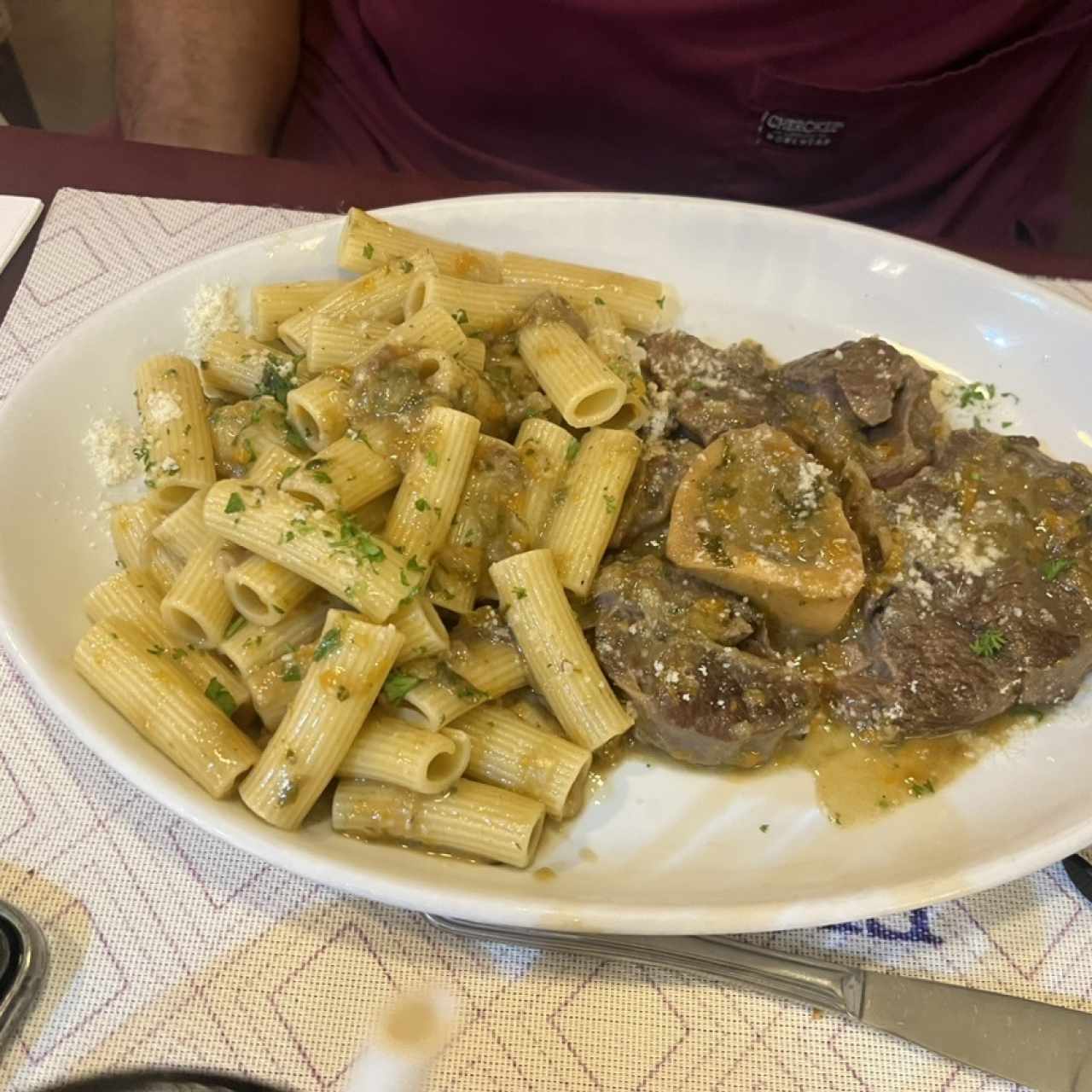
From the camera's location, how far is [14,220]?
2875 millimetres

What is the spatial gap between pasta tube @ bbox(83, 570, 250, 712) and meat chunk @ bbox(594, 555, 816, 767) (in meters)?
0.78

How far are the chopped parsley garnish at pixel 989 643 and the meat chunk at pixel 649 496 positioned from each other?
0.72 m

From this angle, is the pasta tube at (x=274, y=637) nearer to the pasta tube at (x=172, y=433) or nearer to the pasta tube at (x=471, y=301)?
the pasta tube at (x=172, y=433)

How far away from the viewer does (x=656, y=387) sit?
97.0 inches

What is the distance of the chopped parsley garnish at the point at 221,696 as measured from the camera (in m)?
1.95

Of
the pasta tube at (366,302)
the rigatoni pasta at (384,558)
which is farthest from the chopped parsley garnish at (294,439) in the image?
the pasta tube at (366,302)

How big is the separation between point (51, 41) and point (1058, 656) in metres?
5.99

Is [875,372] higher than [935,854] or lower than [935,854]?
higher

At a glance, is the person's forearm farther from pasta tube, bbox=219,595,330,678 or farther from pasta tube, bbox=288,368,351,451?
pasta tube, bbox=219,595,330,678

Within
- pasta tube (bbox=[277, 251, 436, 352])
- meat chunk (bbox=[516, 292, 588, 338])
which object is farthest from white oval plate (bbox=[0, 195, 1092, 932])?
meat chunk (bbox=[516, 292, 588, 338])

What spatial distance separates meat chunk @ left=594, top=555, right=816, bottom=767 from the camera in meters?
1.97

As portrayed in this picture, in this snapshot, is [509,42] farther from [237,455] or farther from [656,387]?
[237,455]

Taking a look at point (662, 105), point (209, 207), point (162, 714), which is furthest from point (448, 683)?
point (662, 105)

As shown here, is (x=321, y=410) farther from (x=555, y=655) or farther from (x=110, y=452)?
(x=555, y=655)
